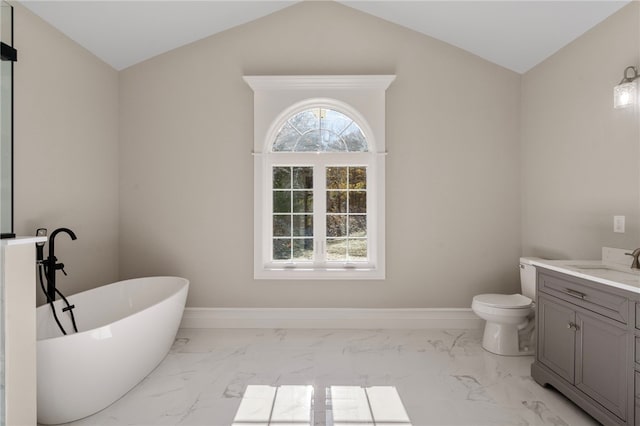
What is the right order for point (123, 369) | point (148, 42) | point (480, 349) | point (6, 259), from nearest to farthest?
point (6, 259), point (123, 369), point (480, 349), point (148, 42)

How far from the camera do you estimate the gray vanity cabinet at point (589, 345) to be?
169 centimetres

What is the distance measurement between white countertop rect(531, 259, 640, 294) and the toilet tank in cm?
57

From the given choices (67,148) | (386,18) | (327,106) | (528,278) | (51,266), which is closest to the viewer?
(51,266)

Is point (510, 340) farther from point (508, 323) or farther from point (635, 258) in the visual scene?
point (635, 258)

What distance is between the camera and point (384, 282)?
3328 millimetres

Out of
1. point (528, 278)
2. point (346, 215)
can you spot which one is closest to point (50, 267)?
point (346, 215)

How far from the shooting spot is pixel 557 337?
2148mm

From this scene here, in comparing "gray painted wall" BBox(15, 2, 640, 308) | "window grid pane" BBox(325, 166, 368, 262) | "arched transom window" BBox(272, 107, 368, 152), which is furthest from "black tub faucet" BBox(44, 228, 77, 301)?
"window grid pane" BBox(325, 166, 368, 262)

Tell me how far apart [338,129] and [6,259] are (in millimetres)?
2665

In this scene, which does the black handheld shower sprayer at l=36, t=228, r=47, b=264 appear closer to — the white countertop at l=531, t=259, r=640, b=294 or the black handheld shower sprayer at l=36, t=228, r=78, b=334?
the black handheld shower sprayer at l=36, t=228, r=78, b=334

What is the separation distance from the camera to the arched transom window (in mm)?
3387

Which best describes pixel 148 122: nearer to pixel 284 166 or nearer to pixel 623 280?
pixel 284 166

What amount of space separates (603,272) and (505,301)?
0.93 meters

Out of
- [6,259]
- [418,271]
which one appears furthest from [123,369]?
[418,271]
